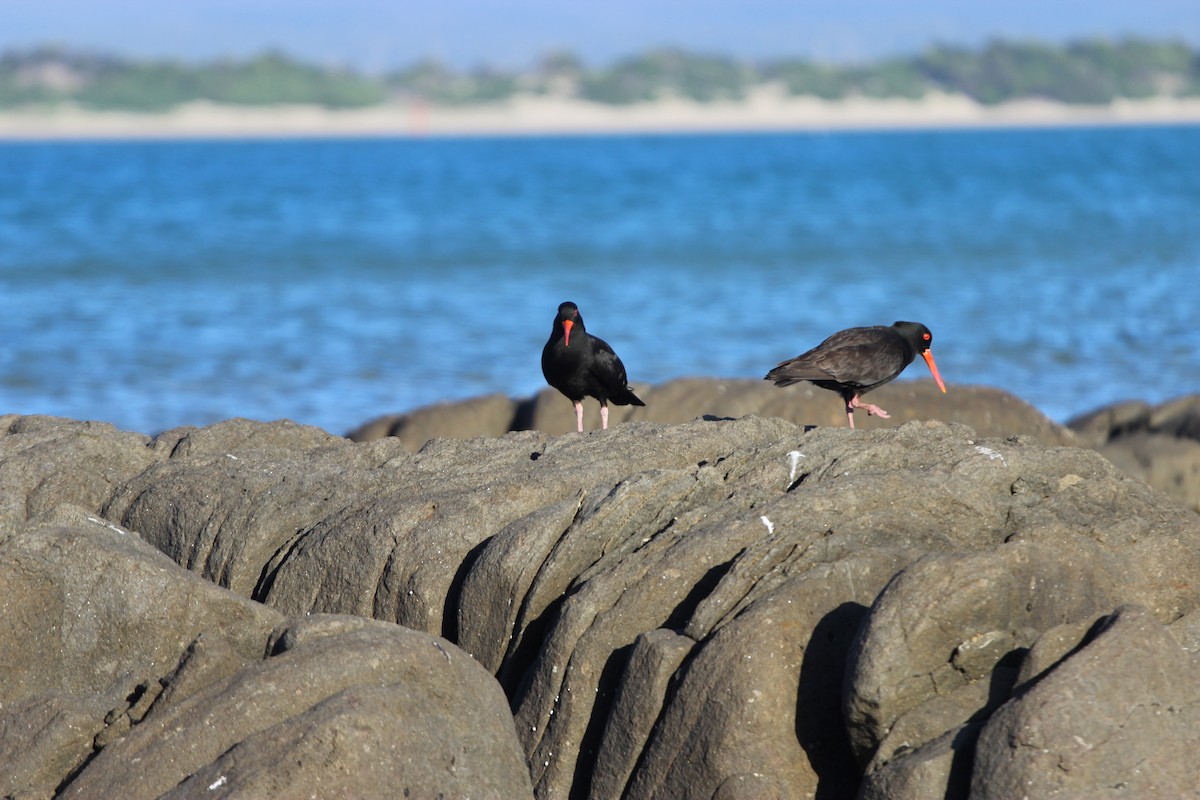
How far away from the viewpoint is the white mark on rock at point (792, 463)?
583 cm

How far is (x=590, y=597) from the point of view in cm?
524

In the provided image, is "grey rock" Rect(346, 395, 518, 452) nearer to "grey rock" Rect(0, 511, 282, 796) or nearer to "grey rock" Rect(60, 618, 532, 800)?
"grey rock" Rect(0, 511, 282, 796)

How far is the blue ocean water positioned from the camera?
55.5 ft

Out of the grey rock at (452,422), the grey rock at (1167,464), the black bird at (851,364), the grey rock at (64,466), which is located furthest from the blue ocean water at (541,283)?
the grey rock at (64,466)

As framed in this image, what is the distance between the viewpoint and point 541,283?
88.5 feet

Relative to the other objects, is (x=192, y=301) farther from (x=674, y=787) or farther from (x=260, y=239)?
(x=674, y=787)

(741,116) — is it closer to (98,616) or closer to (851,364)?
(851,364)

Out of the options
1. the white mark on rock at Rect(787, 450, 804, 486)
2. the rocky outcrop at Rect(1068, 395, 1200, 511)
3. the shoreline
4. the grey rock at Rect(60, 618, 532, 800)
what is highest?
the white mark on rock at Rect(787, 450, 804, 486)

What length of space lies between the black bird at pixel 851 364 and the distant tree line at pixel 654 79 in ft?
469

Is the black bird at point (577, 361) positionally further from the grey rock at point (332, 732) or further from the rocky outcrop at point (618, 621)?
the grey rock at point (332, 732)

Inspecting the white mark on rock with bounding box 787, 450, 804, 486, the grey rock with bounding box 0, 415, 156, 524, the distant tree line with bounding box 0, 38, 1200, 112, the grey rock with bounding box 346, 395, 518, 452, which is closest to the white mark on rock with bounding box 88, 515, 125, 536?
the grey rock with bounding box 0, 415, 156, 524

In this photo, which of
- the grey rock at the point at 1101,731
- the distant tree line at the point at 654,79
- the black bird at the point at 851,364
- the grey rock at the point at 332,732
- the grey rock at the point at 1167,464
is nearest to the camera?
the grey rock at the point at 1101,731

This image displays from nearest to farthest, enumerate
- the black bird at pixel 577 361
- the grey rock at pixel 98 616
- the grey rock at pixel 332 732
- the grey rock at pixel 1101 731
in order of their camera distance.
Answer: the grey rock at pixel 1101 731
the grey rock at pixel 332 732
the grey rock at pixel 98 616
the black bird at pixel 577 361

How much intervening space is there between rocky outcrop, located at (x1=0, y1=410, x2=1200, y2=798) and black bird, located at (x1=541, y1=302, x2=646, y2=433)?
220 centimetres
